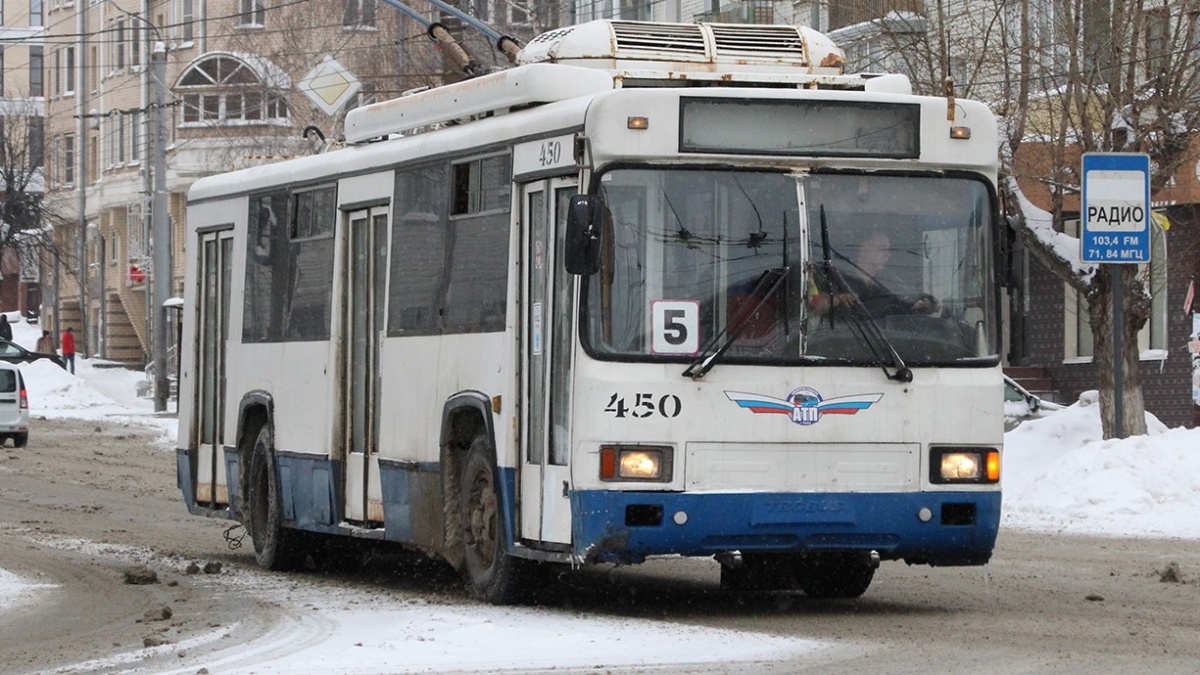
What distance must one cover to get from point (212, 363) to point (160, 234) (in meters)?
31.1

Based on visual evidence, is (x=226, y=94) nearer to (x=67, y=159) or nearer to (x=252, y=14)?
(x=252, y=14)

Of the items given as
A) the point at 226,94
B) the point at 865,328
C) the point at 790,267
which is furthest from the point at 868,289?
the point at 226,94

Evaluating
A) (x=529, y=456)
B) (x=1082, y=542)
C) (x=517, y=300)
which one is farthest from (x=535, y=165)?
(x=1082, y=542)

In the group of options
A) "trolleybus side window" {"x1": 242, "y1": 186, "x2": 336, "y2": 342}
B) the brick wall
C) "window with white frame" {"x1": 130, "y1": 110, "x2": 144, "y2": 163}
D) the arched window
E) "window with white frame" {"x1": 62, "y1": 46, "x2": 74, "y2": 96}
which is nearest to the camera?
"trolleybus side window" {"x1": 242, "y1": 186, "x2": 336, "y2": 342}

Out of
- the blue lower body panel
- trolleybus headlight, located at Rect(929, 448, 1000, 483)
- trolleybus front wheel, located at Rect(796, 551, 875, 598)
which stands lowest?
trolleybus front wheel, located at Rect(796, 551, 875, 598)

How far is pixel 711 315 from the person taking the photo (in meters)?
11.9

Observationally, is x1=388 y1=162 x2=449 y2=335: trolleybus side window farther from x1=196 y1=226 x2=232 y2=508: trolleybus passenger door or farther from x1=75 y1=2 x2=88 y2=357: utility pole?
x1=75 y1=2 x2=88 y2=357: utility pole

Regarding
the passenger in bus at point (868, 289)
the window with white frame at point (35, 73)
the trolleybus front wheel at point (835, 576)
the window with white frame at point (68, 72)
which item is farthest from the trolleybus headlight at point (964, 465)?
the window with white frame at point (35, 73)

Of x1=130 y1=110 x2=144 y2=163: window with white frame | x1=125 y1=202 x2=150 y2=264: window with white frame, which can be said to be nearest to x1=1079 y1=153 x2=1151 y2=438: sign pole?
x1=125 y1=202 x2=150 y2=264: window with white frame

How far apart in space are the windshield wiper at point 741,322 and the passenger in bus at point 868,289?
0.20 m

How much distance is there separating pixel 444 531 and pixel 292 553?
319 centimetres

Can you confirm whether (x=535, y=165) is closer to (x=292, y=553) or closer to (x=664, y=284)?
(x=664, y=284)

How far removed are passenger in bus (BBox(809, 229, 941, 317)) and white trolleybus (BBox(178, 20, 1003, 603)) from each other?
0.04 feet

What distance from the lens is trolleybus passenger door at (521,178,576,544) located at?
1210cm
